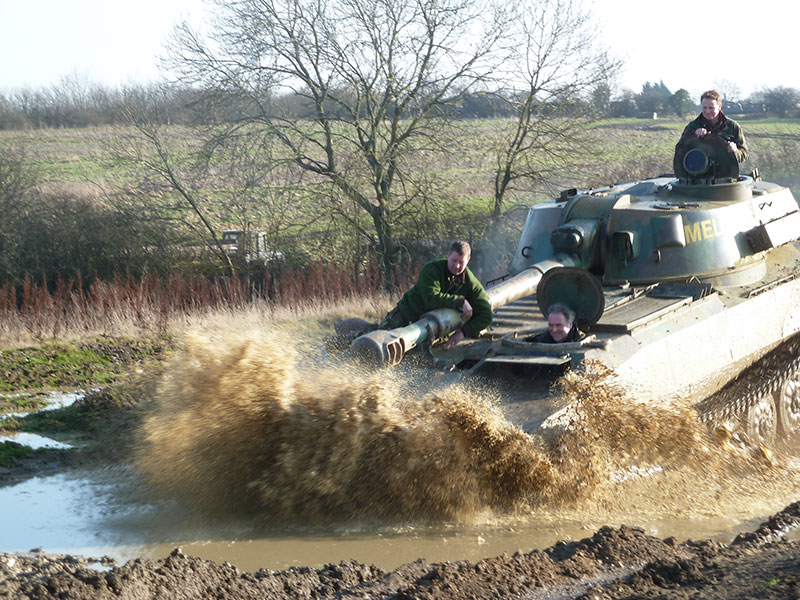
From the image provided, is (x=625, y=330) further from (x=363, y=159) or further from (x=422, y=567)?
(x=363, y=159)

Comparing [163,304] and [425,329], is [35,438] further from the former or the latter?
[163,304]

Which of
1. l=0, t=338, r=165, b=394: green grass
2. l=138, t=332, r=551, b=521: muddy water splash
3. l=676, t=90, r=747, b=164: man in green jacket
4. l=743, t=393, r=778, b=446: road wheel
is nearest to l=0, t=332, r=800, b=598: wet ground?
l=138, t=332, r=551, b=521: muddy water splash

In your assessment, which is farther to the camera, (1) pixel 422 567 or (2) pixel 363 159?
(2) pixel 363 159

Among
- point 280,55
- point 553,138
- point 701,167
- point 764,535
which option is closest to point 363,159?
point 280,55

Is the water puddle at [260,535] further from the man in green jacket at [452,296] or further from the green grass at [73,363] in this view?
the green grass at [73,363]

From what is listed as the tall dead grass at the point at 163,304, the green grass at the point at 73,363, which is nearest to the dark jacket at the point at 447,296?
the green grass at the point at 73,363

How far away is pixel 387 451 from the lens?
659cm

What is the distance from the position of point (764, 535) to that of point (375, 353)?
9.49 ft

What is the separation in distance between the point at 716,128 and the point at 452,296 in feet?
13.4

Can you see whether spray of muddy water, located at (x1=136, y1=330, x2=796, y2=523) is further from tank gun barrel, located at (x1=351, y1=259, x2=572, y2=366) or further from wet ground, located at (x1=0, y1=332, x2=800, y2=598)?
tank gun barrel, located at (x1=351, y1=259, x2=572, y2=366)

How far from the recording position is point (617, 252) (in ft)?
29.9

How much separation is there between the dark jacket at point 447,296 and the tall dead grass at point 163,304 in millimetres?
6379

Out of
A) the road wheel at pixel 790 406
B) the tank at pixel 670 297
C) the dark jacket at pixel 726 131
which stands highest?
the dark jacket at pixel 726 131

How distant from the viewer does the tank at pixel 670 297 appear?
7594 millimetres
